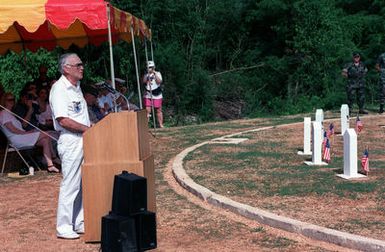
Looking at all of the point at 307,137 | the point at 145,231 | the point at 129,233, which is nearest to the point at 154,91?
the point at 307,137

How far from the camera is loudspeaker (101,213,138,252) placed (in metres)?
5.04

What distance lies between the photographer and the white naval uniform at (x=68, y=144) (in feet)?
19.5

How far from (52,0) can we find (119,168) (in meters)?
4.29

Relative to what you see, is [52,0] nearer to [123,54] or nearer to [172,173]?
[172,173]

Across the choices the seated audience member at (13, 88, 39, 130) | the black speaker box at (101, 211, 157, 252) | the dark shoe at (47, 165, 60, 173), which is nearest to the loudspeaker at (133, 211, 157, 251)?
the black speaker box at (101, 211, 157, 252)

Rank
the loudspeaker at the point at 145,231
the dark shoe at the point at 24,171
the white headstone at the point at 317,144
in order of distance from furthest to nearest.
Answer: the dark shoe at the point at 24,171 < the white headstone at the point at 317,144 < the loudspeaker at the point at 145,231

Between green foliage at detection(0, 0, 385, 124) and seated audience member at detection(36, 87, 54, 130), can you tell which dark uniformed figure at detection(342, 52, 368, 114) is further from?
seated audience member at detection(36, 87, 54, 130)

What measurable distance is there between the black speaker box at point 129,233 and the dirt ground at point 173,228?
0.57m

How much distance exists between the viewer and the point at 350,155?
8.12 m

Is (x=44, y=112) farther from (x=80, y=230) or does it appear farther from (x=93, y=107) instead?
(x=80, y=230)

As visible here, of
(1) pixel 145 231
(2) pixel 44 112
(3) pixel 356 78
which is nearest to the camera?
(1) pixel 145 231

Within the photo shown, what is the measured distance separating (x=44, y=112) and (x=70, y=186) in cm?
545

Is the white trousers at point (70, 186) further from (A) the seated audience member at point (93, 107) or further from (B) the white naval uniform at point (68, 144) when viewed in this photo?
(A) the seated audience member at point (93, 107)

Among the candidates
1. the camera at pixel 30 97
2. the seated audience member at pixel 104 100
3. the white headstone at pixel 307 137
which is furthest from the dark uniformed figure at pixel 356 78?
the camera at pixel 30 97
